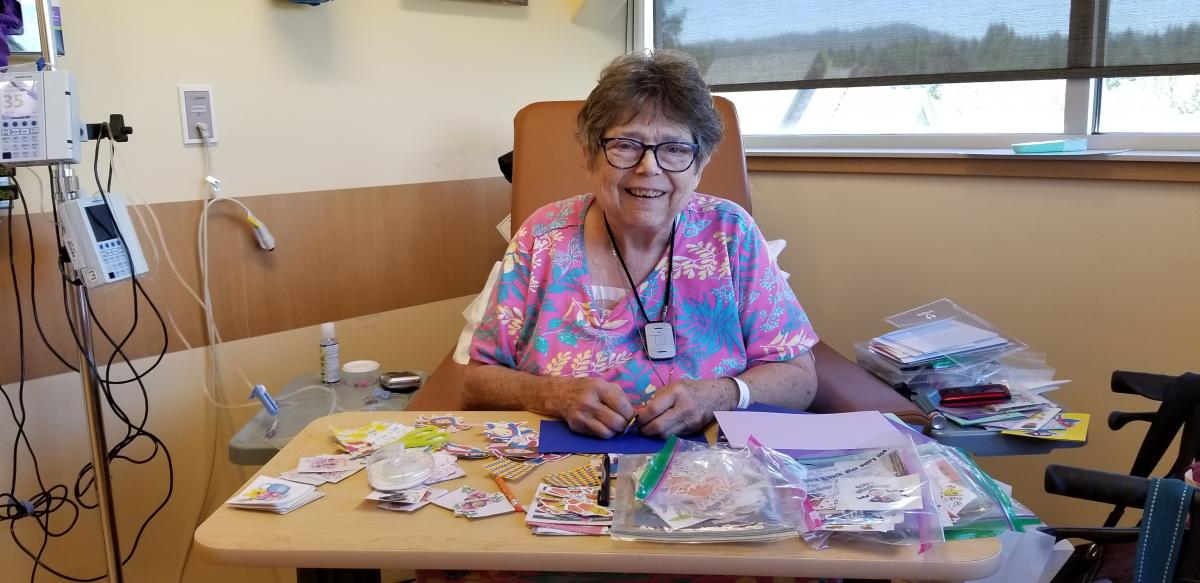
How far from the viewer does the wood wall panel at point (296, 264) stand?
66.5 inches

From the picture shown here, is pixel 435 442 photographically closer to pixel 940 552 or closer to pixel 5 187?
pixel 940 552

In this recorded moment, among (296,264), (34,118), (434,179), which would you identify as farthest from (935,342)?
(34,118)

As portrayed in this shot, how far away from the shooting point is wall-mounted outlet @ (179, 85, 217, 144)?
70.7 inches

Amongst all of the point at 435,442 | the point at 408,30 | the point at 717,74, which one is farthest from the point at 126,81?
the point at 717,74

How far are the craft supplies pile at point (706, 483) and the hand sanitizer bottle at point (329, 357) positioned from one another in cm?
73

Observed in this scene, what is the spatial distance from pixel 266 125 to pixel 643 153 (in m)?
0.96

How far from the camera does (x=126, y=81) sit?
172cm

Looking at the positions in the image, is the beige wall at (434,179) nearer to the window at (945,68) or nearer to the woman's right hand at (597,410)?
the window at (945,68)

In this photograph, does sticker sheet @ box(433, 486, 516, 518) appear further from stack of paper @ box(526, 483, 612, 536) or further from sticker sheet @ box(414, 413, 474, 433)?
sticker sheet @ box(414, 413, 474, 433)

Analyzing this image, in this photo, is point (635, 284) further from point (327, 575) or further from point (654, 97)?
point (327, 575)

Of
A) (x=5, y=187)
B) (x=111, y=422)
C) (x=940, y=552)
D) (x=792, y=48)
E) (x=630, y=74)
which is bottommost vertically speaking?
(x=111, y=422)

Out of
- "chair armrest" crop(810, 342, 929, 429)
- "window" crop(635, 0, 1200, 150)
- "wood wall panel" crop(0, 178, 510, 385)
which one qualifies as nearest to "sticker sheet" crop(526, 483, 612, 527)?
"chair armrest" crop(810, 342, 929, 429)

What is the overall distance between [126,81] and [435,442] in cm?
111

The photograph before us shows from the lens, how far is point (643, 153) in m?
1.44
